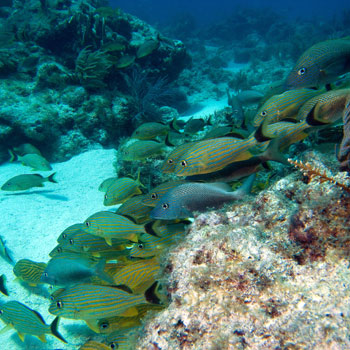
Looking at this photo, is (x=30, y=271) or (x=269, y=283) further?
(x=30, y=271)

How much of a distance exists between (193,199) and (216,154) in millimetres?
503

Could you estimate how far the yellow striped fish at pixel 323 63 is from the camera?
117 inches

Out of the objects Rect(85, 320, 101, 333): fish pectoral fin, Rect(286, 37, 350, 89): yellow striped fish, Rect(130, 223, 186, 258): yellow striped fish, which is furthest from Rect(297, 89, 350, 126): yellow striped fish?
Rect(85, 320, 101, 333): fish pectoral fin

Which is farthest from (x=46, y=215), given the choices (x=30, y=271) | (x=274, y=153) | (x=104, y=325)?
(x=274, y=153)

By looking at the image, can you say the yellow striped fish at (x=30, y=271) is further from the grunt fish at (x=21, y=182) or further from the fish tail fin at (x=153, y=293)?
the grunt fish at (x=21, y=182)

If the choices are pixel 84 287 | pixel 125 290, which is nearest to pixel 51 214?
pixel 84 287

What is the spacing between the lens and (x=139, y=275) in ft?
7.11

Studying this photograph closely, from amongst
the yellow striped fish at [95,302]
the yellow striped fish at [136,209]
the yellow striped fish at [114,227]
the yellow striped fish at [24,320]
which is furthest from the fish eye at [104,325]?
the yellow striped fish at [136,209]

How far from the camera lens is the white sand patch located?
2990 millimetres

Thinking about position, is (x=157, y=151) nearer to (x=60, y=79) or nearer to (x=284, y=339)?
(x=284, y=339)

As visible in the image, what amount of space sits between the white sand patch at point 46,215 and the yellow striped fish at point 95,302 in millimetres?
1008

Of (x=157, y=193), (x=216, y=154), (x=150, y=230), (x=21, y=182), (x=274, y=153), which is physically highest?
(x=274, y=153)

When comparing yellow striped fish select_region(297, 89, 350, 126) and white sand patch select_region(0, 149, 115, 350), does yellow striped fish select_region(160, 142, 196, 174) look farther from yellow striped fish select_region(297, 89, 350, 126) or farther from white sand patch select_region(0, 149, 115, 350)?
white sand patch select_region(0, 149, 115, 350)

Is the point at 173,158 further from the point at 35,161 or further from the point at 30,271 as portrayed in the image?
the point at 35,161
